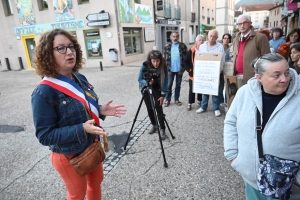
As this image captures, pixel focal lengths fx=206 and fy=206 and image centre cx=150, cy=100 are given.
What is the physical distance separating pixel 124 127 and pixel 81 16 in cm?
1178

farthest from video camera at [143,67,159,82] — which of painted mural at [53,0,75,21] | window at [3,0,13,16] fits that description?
window at [3,0,13,16]

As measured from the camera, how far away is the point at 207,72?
433cm

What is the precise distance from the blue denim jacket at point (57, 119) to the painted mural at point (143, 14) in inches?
562

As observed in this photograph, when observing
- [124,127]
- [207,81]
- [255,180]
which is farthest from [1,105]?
[255,180]

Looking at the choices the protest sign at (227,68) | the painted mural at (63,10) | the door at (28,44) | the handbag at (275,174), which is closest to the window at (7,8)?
the door at (28,44)

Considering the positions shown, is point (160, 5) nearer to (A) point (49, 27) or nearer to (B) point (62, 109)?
(A) point (49, 27)

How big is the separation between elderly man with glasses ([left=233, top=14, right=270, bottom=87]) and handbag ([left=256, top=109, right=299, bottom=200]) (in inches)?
86.5

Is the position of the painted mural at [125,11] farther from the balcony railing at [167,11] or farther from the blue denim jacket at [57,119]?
the blue denim jacket at [57,119]

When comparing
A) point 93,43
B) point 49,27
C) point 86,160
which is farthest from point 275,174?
point 49,27

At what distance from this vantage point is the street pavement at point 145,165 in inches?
97.9

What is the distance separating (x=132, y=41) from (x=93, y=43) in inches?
108

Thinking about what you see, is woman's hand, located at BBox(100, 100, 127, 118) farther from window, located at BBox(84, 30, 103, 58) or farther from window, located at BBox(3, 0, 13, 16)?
window, located at BBox(3, 0, 13, 16)

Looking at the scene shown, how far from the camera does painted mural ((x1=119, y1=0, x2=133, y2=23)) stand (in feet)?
43.0

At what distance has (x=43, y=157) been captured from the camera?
341 centimetres
